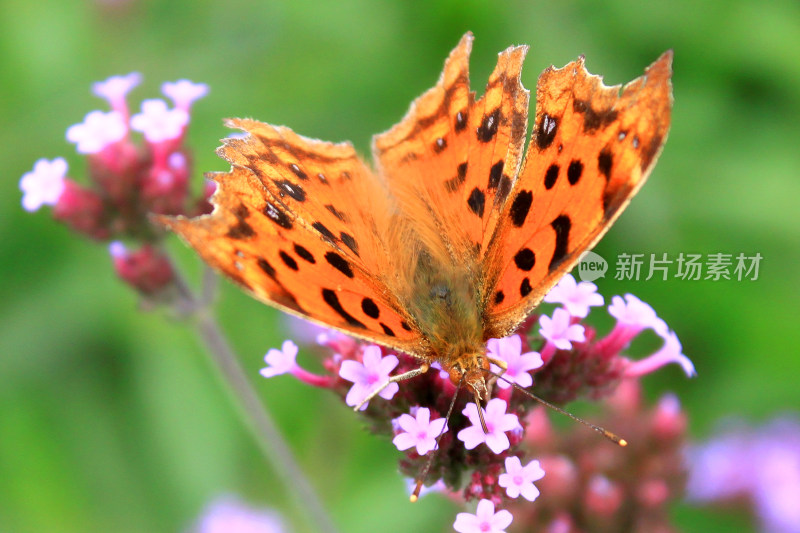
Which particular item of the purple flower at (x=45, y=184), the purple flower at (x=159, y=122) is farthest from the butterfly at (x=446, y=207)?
the purple flower at (x=45, y=184)

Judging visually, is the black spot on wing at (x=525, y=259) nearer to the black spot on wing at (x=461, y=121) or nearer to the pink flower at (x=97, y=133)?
the black spot on wing at (x=461, y=121)

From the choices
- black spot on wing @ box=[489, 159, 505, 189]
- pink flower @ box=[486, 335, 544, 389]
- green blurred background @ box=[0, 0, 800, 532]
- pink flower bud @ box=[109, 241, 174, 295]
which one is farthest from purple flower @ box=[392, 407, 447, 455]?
green blurred background @ box=[0, 0, 800, 532]

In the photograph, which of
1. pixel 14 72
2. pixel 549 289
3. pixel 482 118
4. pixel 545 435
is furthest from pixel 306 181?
pixel 14 72

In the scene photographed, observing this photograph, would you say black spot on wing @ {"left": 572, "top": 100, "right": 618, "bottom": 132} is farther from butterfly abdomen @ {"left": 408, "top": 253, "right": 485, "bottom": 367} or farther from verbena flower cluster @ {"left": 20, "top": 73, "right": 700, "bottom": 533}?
butterfly abdomen @ {"left": 408, "top": 253, "right": 485, "bottom": 367}

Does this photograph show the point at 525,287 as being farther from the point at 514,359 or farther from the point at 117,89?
the point at 117,89

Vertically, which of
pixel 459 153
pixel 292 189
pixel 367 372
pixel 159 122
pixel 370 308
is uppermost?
pixel 159 122

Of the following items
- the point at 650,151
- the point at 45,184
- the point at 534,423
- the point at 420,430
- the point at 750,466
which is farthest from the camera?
the point at 750,466

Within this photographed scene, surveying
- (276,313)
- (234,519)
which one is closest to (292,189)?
(276,313)
